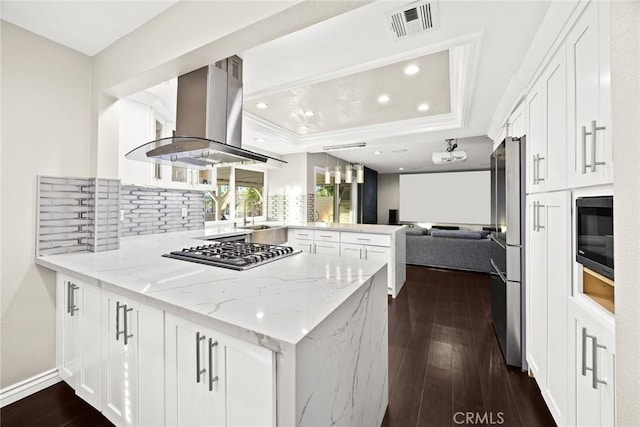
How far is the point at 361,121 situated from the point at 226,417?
150 inches

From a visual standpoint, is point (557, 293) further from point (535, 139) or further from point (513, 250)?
point (535, 139)

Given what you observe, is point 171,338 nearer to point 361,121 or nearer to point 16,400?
point 16,400

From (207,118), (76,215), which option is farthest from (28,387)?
(207,118)

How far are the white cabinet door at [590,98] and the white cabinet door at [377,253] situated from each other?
7.91 ft

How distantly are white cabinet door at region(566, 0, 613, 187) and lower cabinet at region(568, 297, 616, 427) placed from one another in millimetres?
541

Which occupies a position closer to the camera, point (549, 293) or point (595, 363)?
point (595, 363)

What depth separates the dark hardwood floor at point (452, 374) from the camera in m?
1.57

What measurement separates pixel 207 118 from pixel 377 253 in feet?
8.83

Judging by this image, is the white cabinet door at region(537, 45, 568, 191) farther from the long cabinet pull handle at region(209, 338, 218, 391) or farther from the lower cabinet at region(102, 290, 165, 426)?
the lower cabinet at region(102, 290, 165, 426)

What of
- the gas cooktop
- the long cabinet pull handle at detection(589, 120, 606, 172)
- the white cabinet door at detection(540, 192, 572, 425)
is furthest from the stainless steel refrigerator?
the gas cooktop

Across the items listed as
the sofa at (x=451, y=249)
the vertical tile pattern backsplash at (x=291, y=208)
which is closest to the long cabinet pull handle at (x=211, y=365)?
the vertical tile pattern backsplash at (x=291, y=208)

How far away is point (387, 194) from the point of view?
31.9 ft

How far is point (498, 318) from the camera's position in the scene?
2387 millimetres

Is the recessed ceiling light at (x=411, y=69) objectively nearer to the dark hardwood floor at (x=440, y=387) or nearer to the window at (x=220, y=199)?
the dark hardwood floor at (x=440, y=387)
